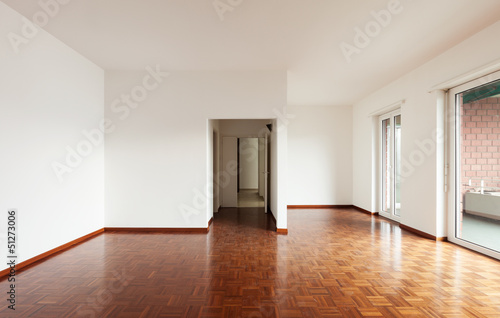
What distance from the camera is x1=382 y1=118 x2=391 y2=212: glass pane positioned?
6473mm

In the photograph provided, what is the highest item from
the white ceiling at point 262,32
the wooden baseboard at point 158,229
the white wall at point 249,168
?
the white ceiling at point 262,32

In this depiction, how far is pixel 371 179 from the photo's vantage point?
6871 millimetres

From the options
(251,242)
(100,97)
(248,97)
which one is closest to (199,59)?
(248,97)

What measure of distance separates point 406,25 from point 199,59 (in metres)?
2.96

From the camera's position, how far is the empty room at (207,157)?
9.02ft

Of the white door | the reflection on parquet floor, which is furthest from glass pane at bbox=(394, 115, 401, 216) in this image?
the white door

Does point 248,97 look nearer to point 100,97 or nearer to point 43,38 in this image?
point 100,97

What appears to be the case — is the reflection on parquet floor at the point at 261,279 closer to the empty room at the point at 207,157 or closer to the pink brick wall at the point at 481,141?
the empty room at the point at 207,157

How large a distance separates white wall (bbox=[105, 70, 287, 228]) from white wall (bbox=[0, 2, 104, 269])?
0.34 m

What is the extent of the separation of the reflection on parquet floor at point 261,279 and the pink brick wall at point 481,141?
1.09 meters

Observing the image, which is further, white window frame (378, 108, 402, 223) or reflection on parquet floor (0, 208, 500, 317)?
white window frame (378, 108, 402, 223)

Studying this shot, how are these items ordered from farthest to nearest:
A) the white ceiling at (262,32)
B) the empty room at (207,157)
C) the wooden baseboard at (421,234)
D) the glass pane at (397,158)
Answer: the glass pane at (397,158) < the wooden baseboard at (421,234) < the white ceiling at (262,32) < the empty room at (207,157)

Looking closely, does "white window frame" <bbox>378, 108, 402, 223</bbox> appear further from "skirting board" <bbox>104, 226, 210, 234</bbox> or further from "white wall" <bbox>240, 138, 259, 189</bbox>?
"white wall" <bbox>240, 138, 259, 189</bbox>

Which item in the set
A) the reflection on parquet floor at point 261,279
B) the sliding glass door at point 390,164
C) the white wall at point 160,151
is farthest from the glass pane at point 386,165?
the white wall at point 160,151
